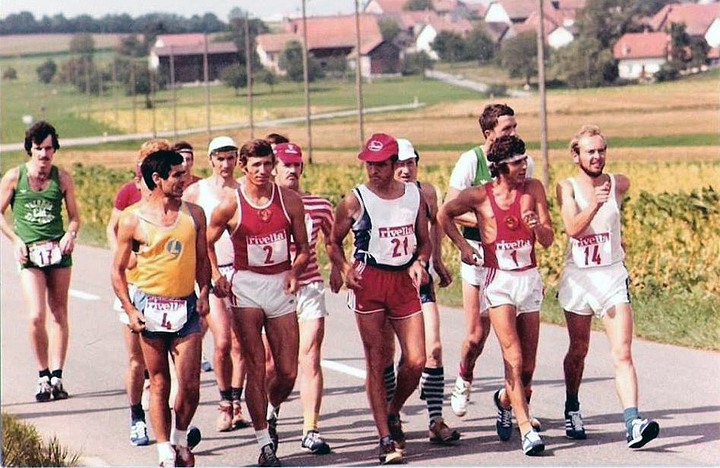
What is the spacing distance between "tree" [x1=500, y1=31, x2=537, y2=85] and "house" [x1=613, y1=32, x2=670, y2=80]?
4781 mm

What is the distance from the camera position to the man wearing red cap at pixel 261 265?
967 centimetres

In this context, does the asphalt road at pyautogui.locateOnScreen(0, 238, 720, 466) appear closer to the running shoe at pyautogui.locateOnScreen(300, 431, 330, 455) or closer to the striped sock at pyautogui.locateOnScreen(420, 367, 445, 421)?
the running shoe at pyautogui.locateOnScreen(300, 431, 330, 455)

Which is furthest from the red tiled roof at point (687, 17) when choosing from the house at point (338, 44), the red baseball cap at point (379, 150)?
the red baseball cap at point (379, 150)

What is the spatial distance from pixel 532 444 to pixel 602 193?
158 centimetres

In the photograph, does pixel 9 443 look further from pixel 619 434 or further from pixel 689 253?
pixel 689 253

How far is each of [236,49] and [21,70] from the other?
2257 centimetres

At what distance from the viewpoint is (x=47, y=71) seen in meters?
141

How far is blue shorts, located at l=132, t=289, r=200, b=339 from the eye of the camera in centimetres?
933

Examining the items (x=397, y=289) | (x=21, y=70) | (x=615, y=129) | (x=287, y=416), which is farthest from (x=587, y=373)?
(x=21, y=70)

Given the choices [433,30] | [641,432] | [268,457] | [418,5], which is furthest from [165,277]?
[418,5]

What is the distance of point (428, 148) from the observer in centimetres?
7825

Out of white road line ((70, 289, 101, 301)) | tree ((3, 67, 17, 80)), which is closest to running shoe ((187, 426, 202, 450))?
white road line ((70, 289, 101, 301))

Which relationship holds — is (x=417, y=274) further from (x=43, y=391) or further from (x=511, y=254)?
(x=43, y=391)

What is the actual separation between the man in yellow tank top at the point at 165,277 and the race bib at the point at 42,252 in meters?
3.62
